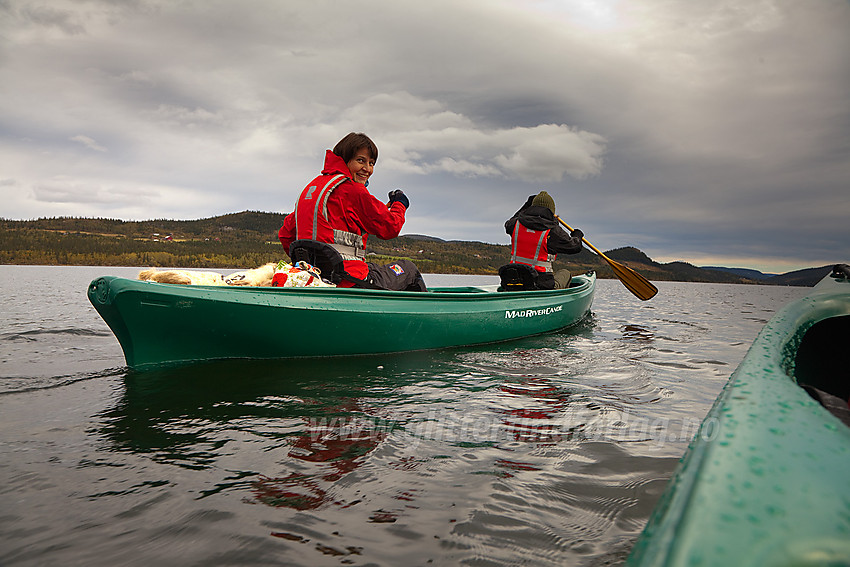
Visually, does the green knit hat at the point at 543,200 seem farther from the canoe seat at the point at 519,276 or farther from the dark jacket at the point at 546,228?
the canoe seat at the point at 519,276

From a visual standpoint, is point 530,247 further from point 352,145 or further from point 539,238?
point 352,145

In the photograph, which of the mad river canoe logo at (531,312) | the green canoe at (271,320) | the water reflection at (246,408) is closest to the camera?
the water reflection at (246,408)

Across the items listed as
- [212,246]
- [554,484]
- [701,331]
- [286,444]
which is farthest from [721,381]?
[212,246]

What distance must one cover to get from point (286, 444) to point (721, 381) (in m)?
5.26

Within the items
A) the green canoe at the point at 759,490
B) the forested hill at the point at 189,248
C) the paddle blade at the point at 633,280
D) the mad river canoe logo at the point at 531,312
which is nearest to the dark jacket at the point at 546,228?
the mad river canoe logo at the point at 531,312

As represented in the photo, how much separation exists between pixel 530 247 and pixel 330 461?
722 cm

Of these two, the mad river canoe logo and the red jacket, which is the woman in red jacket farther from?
the mad river canoe logo

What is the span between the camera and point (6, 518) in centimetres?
215

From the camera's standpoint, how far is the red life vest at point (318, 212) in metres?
5.64

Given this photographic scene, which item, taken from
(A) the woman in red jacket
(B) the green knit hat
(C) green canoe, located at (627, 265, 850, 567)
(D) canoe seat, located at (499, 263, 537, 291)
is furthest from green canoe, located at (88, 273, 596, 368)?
(C) green canoe, located at (627, 265, 850, 567)

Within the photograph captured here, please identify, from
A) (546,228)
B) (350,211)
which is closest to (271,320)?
(350,211)

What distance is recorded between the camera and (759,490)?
784 millimetres

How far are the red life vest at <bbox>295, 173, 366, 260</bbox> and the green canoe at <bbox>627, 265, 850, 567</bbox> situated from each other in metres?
4.95

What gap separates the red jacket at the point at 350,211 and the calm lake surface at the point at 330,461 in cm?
163
